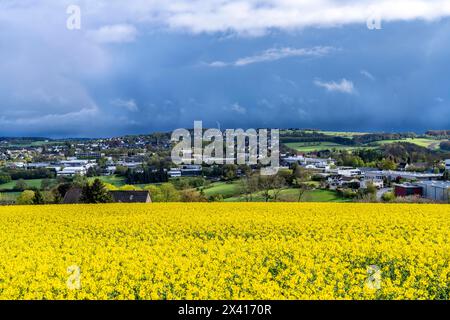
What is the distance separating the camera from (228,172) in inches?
2645

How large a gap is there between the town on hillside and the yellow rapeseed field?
59.6 ft

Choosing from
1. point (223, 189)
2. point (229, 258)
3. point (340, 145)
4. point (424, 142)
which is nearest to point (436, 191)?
point (223, 189)

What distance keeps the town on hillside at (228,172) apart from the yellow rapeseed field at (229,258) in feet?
59.6

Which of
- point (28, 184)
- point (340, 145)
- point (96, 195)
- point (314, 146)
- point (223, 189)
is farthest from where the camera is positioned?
point (340, 145)

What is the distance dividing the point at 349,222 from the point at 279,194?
31379 millimetres

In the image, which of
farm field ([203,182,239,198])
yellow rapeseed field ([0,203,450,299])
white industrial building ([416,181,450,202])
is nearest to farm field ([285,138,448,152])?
farm field ([203,182,239,198])

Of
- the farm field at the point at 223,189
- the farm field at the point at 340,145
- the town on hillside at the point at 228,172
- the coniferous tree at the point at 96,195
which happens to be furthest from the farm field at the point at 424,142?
the coniferous tree at the point at 96,195

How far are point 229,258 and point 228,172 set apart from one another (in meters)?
54.3

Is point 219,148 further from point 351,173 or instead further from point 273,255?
point 273,255

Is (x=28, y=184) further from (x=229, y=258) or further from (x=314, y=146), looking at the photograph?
(x=314, y=146)

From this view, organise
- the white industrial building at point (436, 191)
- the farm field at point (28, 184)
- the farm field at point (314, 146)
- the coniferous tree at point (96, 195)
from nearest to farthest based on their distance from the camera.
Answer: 1. the coniferous tree at point (96, 195)
2. the white industrial building at point (436, 191)
3. the farm field at point (28, 184)
4. the farm field at point (314, 146)

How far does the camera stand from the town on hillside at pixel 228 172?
1951 inches

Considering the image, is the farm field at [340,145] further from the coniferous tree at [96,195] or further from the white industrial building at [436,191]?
the coniferous tree at [96,195]
